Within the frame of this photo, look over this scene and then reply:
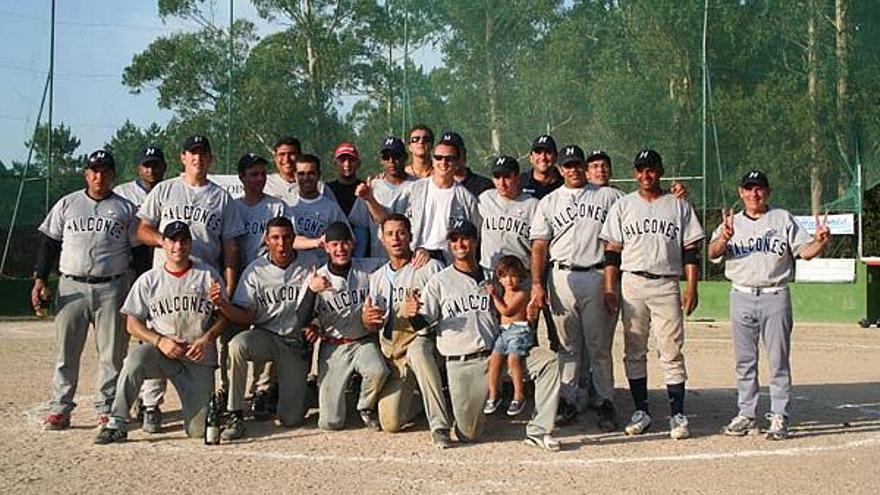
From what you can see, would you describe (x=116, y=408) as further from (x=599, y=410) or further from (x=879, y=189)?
(x=879, y=189)

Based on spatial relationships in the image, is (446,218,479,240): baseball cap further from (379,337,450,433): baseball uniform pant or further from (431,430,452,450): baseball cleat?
(431,430,452,450): baseball cleat

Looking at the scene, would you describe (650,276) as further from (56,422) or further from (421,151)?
(56,422)

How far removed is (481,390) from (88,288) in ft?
9.43

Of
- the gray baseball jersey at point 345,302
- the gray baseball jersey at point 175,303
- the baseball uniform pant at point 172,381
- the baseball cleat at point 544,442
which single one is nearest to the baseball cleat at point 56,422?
the baseball uniform pant at point 172,381

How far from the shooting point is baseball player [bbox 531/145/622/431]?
24.7ft

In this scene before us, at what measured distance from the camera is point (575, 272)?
758cm

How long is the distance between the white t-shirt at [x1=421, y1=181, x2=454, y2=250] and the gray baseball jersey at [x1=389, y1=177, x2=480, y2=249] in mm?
12

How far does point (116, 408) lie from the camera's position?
7051 mm

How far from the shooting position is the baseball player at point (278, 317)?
7.41 m

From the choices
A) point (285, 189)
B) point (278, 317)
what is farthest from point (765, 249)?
point (285, 189)

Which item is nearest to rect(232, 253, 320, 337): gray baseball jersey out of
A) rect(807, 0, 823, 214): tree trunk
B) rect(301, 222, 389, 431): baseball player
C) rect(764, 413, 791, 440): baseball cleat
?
rect(301, 222, 389, 431): baseball player

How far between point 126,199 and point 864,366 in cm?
811

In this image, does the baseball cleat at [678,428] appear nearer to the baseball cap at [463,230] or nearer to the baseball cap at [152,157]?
the baseball cap at [463,230]

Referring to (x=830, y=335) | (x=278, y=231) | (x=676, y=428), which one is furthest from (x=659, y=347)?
(x=830, y=335)
